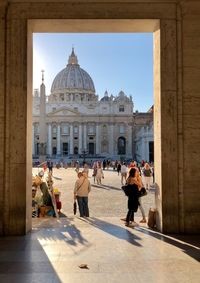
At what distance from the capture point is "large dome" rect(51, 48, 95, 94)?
12125cm

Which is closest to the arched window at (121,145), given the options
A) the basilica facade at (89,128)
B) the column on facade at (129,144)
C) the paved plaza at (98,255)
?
the basilica facade at (89,128)

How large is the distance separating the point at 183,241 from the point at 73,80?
11795cm

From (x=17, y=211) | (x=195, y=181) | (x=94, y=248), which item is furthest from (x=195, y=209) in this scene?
(x=17, y=211)

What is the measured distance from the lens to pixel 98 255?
548cm

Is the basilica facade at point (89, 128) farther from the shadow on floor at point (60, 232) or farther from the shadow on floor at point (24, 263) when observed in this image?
the shadow on floor at point (24, 263)

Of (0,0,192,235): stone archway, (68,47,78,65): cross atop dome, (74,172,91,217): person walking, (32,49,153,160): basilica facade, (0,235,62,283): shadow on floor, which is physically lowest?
(0,235,62,283): shadow on floor

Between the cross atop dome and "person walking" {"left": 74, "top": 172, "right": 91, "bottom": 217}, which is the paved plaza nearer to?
"person walking" {"left": 74, "top": 172, "right": 91, "bottom": 217}

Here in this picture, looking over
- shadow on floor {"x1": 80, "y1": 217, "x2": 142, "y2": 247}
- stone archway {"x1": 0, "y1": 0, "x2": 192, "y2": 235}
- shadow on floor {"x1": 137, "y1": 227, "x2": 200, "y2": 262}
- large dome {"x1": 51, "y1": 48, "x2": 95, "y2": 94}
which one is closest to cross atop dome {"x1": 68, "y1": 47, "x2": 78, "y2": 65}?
large dome {"x1": 51, "y1": 48, "x2": 95, "y2": 94}

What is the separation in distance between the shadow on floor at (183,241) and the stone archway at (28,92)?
0.28 m

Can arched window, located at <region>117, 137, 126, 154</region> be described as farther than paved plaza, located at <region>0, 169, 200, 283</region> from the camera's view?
Yes

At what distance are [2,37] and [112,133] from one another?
102 meters

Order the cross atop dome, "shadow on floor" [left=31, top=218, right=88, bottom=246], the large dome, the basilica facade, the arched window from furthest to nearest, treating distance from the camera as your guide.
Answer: the cross atop dome, the large dome, the arched window, the basilica facade, "shadow on floor" [left=31, top=218, right=88, bottom=246]

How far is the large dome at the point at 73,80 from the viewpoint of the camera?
121m

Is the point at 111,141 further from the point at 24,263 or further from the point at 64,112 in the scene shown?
the point at 24,263
